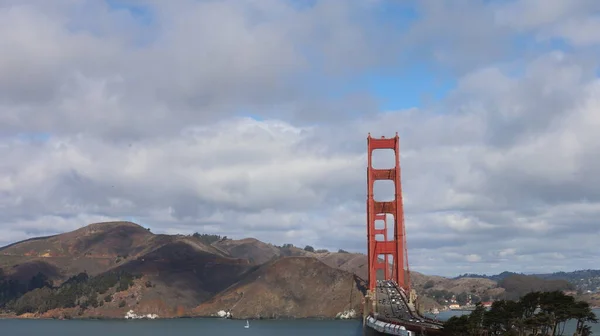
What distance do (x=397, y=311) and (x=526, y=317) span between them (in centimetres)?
3393

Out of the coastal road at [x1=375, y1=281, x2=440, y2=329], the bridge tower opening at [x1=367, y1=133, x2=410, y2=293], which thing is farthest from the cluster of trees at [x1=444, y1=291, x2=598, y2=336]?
the bridge tower opening at [x1=367, y1=133, x2=410, y2=293]

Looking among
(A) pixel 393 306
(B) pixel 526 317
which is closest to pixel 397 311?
(A) pixel 393 306

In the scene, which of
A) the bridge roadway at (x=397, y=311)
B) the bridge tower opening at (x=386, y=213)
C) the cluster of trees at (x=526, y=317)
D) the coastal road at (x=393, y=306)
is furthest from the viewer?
the bridge tower opening at (x=386, y=213)

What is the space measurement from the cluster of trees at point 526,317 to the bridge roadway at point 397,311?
401 cm

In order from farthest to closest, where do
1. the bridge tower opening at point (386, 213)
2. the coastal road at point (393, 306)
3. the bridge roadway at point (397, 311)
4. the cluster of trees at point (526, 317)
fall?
the bridge tower opening at point (386, 213), the coastal road at point (393, 306), the bridge roadway at point (397, 311), the cluster of trees at point (526, 317)

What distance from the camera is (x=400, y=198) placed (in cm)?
10375

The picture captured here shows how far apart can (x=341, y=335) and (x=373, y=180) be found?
33.1 meters

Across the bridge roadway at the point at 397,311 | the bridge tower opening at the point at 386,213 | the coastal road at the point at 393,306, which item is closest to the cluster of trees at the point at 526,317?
the bridge roadway at the point at 397,311

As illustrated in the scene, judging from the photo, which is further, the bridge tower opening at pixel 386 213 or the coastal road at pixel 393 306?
the bridge tower opening at pixel 386 213

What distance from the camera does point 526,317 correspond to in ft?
183

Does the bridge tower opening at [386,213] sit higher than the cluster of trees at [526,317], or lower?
higher

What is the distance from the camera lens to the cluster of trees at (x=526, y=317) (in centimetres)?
5381

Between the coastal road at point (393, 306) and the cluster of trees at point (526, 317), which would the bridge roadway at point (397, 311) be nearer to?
the coastal road at point (393, 306)

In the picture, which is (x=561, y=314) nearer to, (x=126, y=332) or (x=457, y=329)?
(x=457, y=329)
